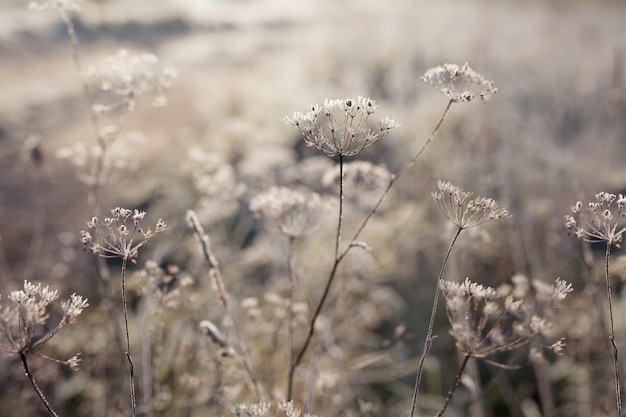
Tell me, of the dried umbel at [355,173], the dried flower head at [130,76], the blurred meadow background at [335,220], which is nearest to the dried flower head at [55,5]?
the dried flower head at [130,76]

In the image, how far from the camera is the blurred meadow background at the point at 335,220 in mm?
3740

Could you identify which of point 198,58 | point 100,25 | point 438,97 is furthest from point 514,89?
point 100,25

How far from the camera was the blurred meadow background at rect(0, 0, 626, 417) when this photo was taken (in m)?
3.74

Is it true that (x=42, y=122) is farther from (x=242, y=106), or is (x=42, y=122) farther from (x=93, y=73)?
(x=93, y=73)

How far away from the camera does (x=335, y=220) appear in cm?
555

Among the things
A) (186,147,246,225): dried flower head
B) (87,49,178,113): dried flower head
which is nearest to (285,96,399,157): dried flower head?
(87,49,178,113): dried flower head

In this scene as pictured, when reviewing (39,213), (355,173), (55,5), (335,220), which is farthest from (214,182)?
(39,213)

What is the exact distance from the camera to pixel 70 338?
189 inches

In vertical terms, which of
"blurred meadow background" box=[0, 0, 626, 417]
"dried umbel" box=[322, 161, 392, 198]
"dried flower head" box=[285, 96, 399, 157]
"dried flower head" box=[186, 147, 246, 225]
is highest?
"dried flower head" box=[285, 96, 399, 157]

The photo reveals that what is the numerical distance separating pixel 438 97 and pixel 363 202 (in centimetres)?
419

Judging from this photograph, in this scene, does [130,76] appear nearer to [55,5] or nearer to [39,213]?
[55,5]

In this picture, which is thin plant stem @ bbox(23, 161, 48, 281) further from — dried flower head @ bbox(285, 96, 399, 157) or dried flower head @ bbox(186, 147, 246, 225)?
dried flower head @ bbox(285, 96, 399, 157)

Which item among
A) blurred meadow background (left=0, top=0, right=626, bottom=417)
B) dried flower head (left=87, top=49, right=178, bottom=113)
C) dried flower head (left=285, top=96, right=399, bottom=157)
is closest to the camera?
dried flower head (left=285, top=96, right=399, bottom=157)

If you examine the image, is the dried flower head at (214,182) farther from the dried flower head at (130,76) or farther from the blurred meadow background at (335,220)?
the dried flower head at (130,76)
